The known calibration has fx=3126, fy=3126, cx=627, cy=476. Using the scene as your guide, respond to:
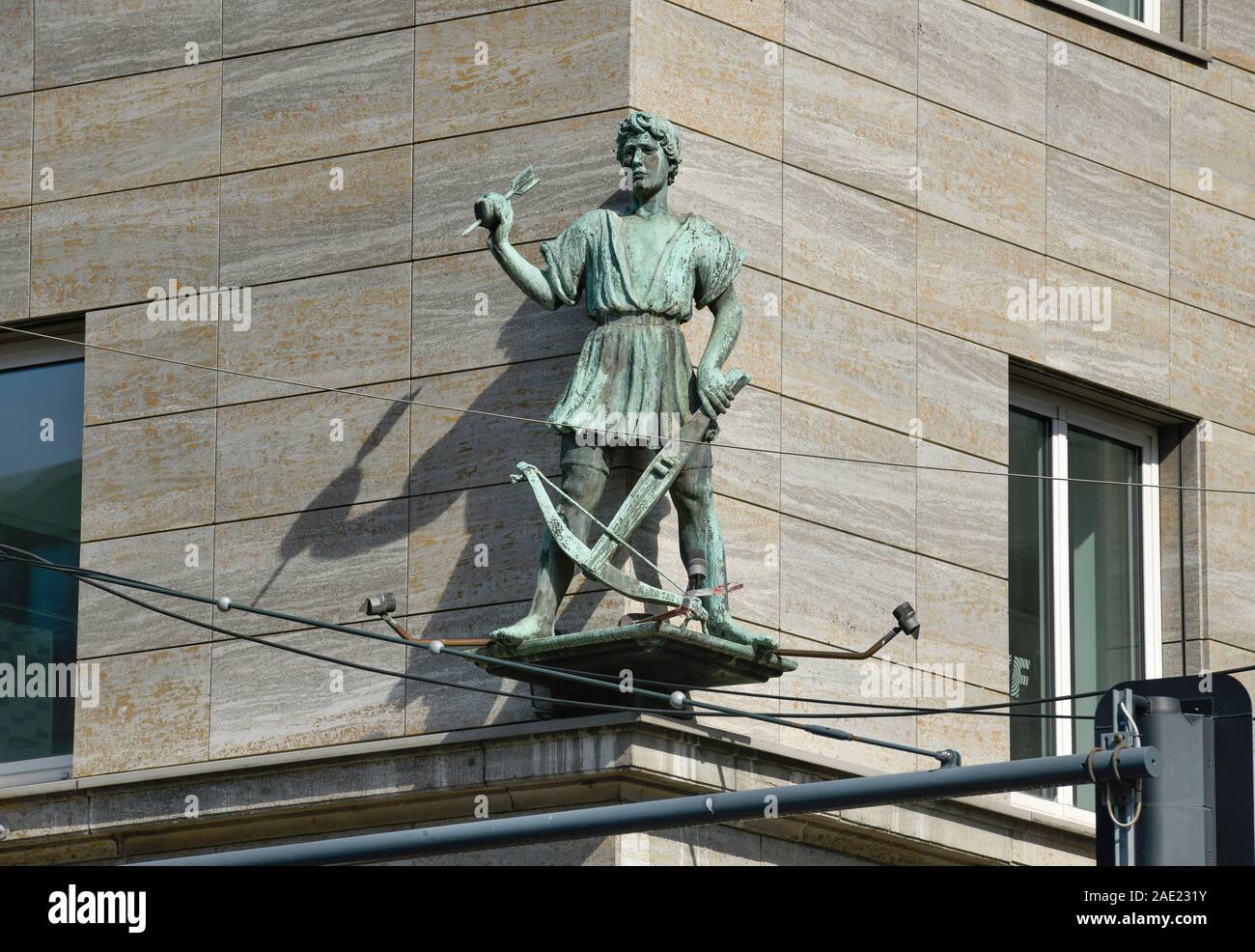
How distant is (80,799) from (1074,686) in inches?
287

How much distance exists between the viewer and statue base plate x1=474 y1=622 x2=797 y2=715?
18797 millimetres

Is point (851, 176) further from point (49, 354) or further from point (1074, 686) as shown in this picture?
point (49, 354)

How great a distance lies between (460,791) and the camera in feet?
64.1

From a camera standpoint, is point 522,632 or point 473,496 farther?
point 473,496

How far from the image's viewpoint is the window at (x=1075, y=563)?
22.7 metres

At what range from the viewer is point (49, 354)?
73.4 feet

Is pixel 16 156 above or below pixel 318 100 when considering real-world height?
below

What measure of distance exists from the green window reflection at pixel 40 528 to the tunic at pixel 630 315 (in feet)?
14.1

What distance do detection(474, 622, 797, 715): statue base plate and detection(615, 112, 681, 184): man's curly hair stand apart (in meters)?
3.02

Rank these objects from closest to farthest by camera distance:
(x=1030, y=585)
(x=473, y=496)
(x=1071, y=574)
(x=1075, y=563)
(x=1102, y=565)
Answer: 1. (x=473, y=496)
2. (x=1030, y=585)
3. (x=1071, y=574)
4. (x=1075, y=563)
5. (x=1102, y=565)

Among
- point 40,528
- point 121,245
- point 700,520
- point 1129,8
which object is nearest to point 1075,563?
point 1129,8

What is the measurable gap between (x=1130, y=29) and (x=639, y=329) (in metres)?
6.16

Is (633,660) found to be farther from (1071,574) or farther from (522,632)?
(1071,574)

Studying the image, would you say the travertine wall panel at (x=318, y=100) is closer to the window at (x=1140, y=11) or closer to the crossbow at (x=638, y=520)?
the crossbow at (x=638, y=520)
